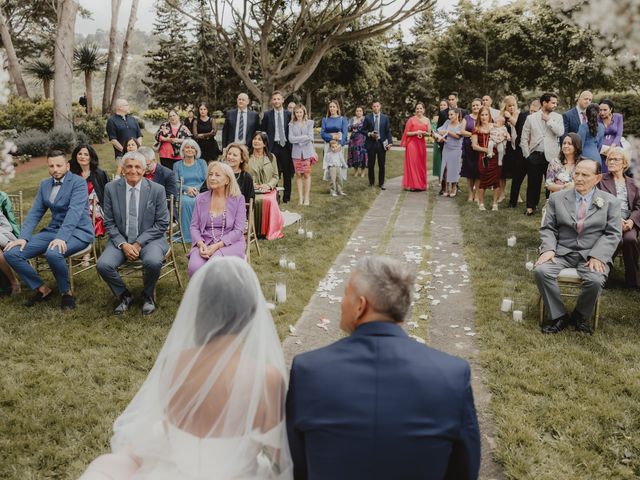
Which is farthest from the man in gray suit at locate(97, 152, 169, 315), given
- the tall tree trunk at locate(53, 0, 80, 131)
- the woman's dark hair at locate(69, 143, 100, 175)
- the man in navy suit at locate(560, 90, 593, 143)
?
the tall tree trunk at locate(53, 0, 80, 131)

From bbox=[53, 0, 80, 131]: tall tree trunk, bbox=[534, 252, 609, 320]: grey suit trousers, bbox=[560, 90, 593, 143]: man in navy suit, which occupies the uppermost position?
bbox=[53, 0, 80, 131]: tall tree trunk

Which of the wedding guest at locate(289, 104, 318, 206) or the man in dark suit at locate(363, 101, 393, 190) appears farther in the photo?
the man in dark suit at locate(363, 101, 393, 190)

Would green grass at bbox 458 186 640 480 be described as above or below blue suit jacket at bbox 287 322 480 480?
below

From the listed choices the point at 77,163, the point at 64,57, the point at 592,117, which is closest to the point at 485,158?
the point at 592,117

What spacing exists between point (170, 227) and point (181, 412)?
436 centimetres

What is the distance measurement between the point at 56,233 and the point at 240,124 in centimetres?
482

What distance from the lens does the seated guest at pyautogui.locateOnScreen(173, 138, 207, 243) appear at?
8.05m

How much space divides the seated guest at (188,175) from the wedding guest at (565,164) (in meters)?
4.90

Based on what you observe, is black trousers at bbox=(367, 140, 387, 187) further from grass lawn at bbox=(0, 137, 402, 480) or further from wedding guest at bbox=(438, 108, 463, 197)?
grass lawn at bbox=(0, 137, 402, 480)

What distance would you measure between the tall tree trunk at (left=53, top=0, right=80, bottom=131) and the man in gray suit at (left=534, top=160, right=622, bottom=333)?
43.8ft

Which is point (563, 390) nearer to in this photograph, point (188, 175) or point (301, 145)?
point (188, 175)

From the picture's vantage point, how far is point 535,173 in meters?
9.56

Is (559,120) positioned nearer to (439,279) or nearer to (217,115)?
(439,279)

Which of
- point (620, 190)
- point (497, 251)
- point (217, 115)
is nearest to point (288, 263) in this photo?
point (497, 251)
